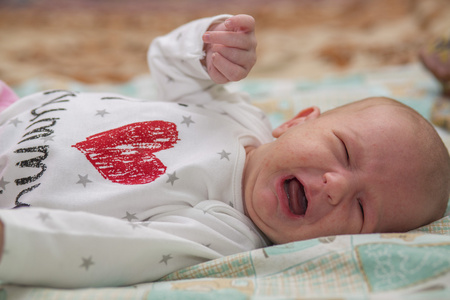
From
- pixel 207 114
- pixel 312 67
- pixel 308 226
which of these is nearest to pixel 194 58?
pixel 207 114

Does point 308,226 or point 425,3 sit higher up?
point 425,3

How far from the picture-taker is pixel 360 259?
687mm

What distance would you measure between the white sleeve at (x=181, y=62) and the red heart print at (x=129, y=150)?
23 cm

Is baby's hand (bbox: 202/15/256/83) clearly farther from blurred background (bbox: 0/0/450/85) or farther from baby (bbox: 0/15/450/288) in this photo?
blurred background (bbox: 0/0/450/85)

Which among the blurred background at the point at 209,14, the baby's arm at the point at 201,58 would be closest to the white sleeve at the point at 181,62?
the baby's arm at the point at 201,58

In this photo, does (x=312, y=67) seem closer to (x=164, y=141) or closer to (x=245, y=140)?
(x=245, y=140)

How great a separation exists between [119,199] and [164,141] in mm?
178

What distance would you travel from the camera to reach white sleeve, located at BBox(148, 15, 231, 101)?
3.68 ft

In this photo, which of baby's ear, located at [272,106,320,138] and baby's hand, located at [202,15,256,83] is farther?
baby's ear, located at [272,106,320,138]

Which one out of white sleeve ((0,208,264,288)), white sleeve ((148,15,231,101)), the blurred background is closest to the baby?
white sleeve ((0,208,264,288))

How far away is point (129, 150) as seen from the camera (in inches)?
36.8

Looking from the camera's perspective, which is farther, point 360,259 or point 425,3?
point 425,3

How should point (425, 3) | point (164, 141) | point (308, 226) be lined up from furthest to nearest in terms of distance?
point (425, 3) < point (164, 141) < point (308, 226)

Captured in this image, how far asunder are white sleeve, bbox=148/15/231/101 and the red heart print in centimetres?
23
